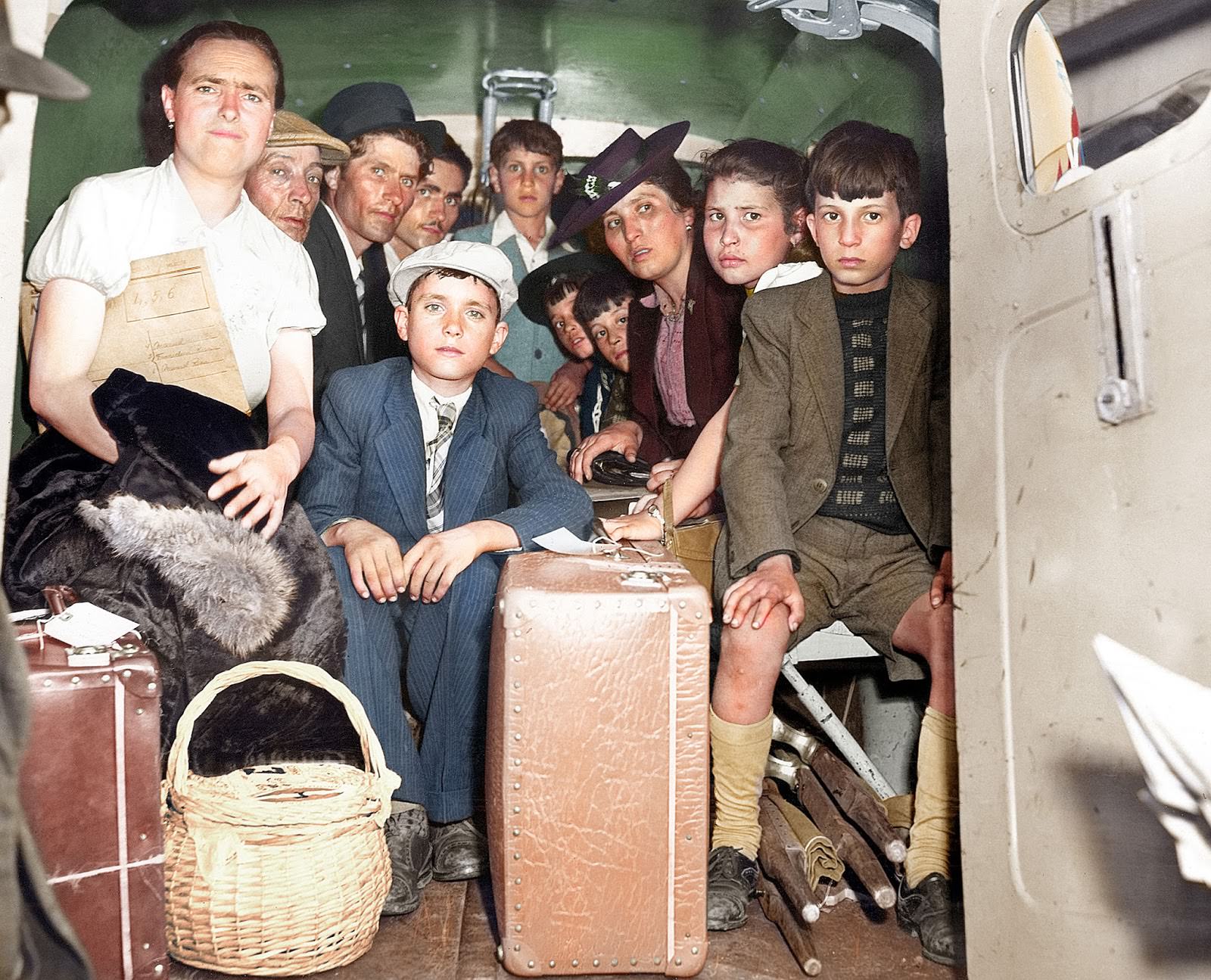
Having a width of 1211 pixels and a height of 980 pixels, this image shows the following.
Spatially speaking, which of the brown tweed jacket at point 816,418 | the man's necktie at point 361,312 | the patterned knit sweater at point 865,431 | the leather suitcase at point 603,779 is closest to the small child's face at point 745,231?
the brown tweed jacket at point 816,418

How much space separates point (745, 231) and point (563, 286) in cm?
57

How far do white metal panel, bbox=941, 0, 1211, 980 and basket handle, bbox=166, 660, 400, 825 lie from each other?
124 cm

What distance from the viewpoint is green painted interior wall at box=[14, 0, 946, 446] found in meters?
3.32

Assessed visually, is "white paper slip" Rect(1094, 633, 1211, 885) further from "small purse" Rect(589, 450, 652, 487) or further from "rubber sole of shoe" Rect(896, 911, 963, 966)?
"small purse" Rect(589, 450, 652, 487)

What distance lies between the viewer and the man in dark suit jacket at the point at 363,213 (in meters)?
3.38

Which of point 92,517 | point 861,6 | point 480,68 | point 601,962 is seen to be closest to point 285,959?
point 601,962

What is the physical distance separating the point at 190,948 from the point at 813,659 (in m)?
1.71

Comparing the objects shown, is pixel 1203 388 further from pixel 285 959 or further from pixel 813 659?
pixel 285 959

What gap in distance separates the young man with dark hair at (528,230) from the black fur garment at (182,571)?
0.95 m

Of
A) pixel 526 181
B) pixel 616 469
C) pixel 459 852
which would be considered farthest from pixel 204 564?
pixel 526 181

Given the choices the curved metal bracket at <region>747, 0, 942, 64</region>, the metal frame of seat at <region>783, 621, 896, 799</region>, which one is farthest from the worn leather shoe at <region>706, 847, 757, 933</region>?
the curved metal bracket at <region>747, 0, 942, 64</region>

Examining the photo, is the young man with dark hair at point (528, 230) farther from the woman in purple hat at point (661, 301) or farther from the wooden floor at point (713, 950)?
the wooden floor at point (713, 950)

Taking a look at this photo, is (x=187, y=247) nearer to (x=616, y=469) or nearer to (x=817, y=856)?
(x=616, y=469)

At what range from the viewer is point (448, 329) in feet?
10.9
